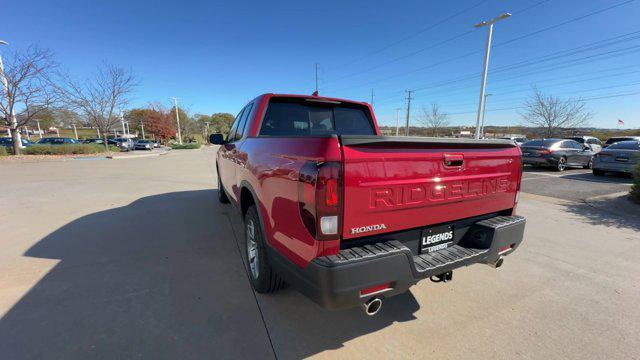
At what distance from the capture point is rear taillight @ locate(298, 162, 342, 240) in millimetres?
1646

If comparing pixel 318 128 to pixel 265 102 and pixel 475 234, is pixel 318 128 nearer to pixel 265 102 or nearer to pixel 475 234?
pixel 265 102

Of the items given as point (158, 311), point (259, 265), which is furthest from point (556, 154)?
point (158, 311)

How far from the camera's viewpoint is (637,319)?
2461 mm

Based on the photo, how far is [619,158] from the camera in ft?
32.3

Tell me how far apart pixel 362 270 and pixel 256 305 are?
1.39m

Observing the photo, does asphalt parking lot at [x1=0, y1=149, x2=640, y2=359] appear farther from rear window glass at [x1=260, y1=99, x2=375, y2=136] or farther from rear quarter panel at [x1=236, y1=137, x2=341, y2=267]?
rear window glass at [x1=260, y1=99, x2=375, y2=136]

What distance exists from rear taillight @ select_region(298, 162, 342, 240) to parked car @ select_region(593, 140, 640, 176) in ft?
41.9

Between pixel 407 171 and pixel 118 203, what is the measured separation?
22.3ft

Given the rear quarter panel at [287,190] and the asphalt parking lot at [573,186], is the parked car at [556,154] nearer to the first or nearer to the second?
the asphalt parking lot at [573,186]

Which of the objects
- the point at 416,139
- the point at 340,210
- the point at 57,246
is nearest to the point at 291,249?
the point at 340,210

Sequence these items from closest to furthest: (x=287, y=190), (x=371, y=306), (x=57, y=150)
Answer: (x=371, y=306) → (x=287, y=190) → (x=57, y=150)

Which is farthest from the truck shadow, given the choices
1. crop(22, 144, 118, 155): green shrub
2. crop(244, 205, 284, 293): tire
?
crop(22, 144, 118, 155): green shrub

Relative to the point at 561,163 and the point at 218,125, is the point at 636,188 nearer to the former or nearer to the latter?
the point at 561,163

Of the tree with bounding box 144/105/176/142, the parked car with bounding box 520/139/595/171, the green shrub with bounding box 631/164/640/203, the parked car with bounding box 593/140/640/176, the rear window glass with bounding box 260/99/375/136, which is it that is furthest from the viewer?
the tree with bounding box 144/105/176/142
